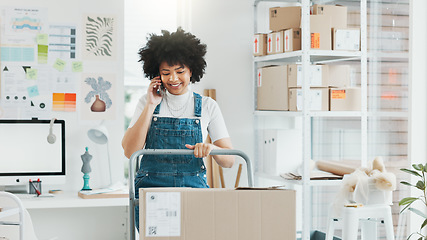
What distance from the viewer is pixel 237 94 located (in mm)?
4258

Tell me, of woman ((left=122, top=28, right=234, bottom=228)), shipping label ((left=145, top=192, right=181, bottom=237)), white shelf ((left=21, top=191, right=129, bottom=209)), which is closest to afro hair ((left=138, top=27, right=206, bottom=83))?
woman ((left=122, top=28, right=234, bottom=228))

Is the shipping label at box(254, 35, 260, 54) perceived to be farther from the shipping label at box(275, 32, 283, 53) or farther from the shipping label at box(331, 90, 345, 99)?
the shipping label at box(331, 90, 345, 99)

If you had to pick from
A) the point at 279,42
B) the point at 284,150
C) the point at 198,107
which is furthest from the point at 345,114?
the point at 198,107

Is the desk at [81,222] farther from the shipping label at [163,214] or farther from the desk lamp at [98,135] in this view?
the shipping label at [163,214]

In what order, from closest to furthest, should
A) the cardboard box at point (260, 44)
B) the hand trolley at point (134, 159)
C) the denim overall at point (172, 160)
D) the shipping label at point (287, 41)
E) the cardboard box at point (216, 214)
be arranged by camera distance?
the cardboard box at point (216, 214) < the hand trolley at point (134, 159) < the denim overall at point (172, 160) < the shipping label at point (287, 41) < the cardboard box at point (260, 44)

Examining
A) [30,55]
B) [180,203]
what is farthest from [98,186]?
[180,203]

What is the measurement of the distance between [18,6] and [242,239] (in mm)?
2799

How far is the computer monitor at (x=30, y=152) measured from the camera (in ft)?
12.4

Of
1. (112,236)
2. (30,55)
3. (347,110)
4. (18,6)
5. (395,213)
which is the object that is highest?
(18,6)

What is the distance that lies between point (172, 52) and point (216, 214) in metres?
0.78

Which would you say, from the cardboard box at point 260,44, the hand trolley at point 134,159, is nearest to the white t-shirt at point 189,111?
the hand trolley at point 134,159

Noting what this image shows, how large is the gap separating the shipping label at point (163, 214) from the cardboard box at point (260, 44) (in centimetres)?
234

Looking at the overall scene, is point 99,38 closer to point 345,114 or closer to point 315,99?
point 315,99

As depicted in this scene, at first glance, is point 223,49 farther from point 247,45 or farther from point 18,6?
point 18,6
